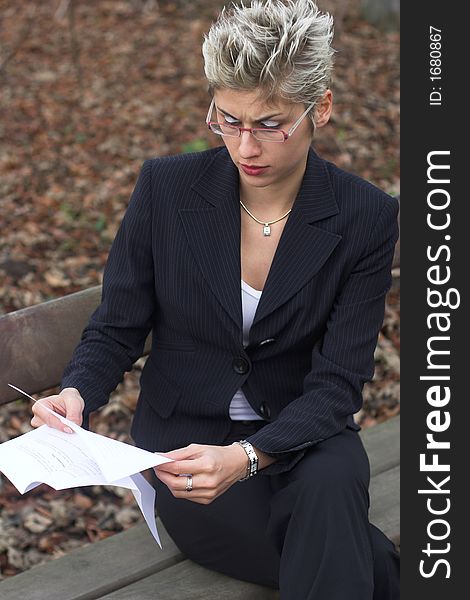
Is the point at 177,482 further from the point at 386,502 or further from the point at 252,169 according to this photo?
the point at 386,502

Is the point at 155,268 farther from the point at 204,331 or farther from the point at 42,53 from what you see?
the point at 42,53

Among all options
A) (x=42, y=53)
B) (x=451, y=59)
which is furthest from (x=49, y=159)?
(x=451, y=59)

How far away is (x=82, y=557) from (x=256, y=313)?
85cm

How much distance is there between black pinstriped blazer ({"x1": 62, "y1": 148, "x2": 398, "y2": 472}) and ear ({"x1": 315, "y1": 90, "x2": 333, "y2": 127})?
20 cm

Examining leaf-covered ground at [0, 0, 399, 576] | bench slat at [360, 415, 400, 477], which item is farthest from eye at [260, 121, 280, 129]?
leaf-covered ground at [0, 0, 399, 576]

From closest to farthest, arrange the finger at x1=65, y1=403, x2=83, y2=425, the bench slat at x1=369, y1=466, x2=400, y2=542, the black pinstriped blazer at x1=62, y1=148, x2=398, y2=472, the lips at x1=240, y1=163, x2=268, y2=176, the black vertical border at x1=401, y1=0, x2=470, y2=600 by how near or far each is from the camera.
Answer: the finger at x1=65, y1=403, x2=83, y2=425, the lips at x1=240, y1=163, x2=268, y2=176, the black pinstriped blazer at x1=62, y1=148, x2=398, y2=472, the black vertical border at x1=401, y1=0, x2=470, y2=600, the bench slat at x1=369, y1=466, x2=400, y2=542

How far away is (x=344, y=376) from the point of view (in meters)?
2.67

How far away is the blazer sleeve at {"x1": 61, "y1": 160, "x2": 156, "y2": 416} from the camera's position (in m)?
2.74

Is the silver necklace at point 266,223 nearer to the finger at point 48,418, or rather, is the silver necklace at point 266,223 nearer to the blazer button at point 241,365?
the blazer button at point 241,365

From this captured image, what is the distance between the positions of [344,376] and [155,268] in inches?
23.1

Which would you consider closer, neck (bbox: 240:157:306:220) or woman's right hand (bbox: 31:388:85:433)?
woman's right hand (bbox: 31:388:85:433)

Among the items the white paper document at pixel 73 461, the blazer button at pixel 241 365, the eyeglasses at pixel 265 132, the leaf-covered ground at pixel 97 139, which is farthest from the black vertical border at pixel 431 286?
the leaf-covered ground at pixel 97 139

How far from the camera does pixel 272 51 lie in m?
2.43

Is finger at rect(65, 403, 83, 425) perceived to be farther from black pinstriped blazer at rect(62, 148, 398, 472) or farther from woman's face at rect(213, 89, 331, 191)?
woman's face at rect(213, 89, 331, 191)
